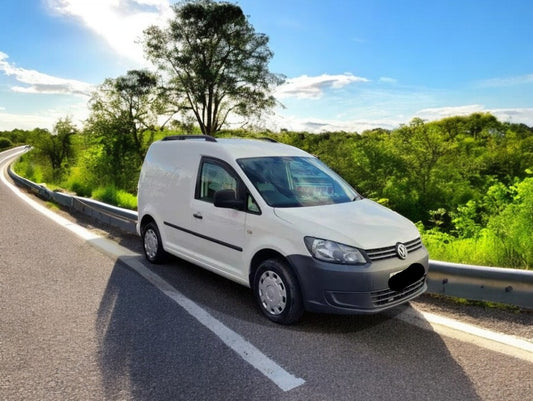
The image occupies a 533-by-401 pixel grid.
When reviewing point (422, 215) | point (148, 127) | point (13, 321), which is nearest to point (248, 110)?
point (148, 127)

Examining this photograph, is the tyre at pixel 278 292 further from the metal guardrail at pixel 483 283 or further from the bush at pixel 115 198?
the bush at pixel 115 198

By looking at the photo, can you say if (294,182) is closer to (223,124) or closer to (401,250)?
(401,250)

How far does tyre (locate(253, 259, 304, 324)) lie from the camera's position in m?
3.86

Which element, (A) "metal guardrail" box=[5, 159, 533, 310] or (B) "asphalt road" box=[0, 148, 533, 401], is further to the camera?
(A) "metal guardrail" box=[5, 159, 533, 310]

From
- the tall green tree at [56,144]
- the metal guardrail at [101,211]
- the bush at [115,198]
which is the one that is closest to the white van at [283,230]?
the metal guardrail at [101,211]

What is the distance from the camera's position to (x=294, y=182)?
466cm

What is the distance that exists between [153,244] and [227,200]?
7.66ft

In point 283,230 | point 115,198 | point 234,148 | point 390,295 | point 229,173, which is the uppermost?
point 234,148

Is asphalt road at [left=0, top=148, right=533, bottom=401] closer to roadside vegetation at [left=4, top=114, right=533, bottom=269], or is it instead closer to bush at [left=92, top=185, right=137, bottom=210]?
bush at [left=92, top=185, right=137, bottom=210]

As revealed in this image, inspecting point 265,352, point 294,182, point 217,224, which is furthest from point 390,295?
point 217,224

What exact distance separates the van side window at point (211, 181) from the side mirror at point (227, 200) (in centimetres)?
28

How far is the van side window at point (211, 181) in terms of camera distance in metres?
4.70

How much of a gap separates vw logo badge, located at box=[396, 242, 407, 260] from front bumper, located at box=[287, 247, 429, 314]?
0.05 metres

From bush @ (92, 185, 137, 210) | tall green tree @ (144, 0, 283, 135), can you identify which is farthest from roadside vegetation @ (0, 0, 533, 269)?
bush @ (92, 185, 137, 210)
